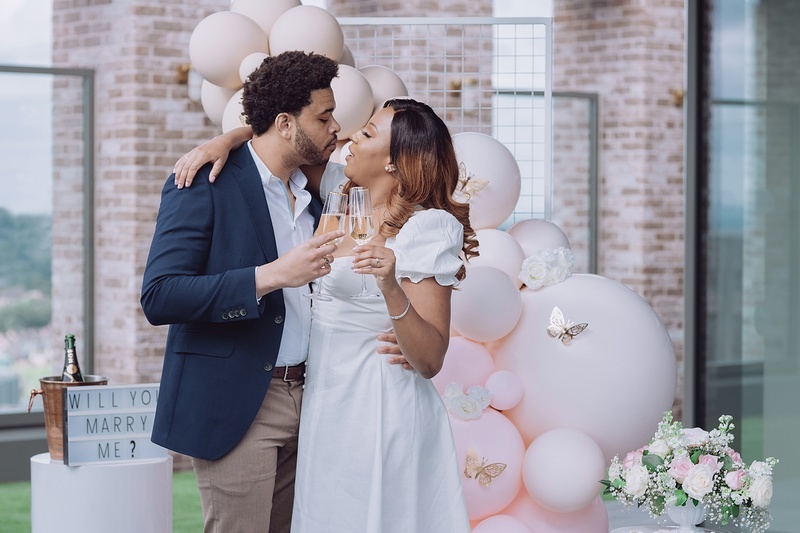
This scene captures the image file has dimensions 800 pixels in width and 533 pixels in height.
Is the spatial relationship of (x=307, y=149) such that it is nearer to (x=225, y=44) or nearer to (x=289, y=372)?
(x=289, y=372)

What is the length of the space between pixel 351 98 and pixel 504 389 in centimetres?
101

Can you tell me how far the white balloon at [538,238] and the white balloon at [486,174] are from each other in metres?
0.13

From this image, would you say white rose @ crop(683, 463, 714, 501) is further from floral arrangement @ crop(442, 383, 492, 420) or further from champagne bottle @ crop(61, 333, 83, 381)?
champagne bottle @ crop(61, 333, 83, 381)

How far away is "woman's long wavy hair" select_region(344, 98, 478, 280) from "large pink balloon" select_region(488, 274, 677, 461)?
1.16 meters

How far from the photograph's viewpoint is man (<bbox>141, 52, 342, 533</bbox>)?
224 centimetres

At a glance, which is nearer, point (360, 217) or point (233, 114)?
point (360, 217)

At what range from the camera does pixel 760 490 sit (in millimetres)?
2719

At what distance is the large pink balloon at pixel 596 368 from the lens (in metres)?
3.38

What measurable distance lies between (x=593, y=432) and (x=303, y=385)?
127 cm

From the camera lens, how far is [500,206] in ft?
12.0

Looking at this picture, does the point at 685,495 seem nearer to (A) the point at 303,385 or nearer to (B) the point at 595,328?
(B) the point at 595,328

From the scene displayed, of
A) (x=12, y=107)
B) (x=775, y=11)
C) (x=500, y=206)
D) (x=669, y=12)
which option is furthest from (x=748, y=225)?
(x=12, y=107)

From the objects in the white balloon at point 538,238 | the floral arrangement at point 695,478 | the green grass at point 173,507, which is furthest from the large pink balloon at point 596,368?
the green grass at point 173,507

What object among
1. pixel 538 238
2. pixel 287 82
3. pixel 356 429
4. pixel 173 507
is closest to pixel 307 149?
pixel 287 82
